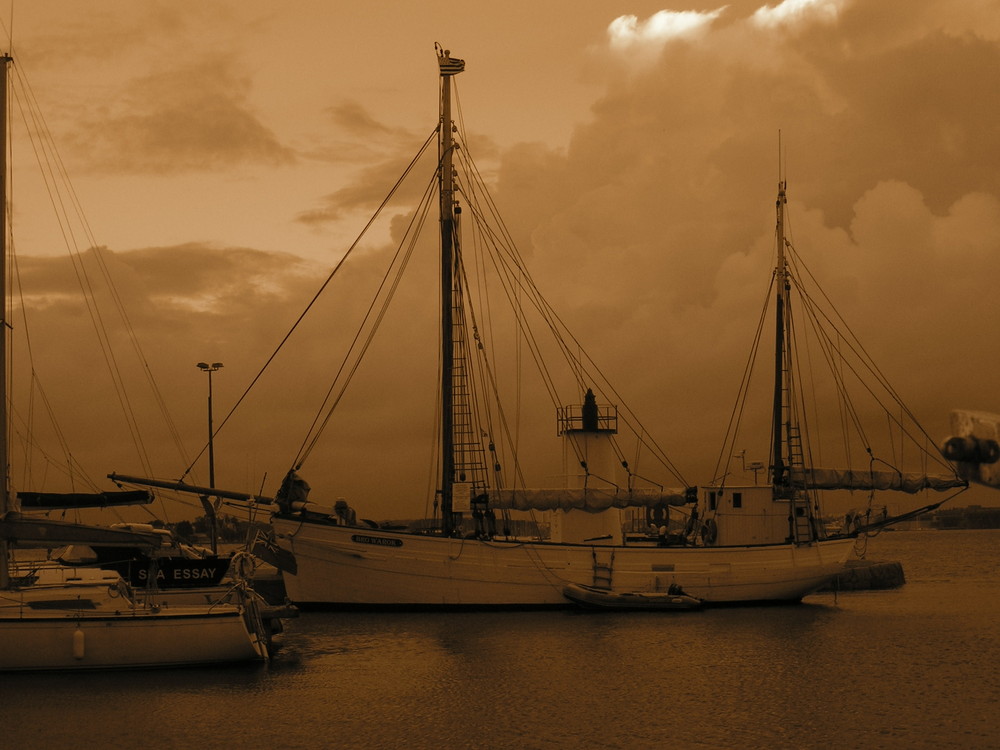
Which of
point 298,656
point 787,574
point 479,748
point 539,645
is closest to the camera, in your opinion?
point 479,748

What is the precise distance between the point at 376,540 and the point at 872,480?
24.3 meters

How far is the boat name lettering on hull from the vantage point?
43.3m

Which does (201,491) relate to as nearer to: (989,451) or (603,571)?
(603,571)

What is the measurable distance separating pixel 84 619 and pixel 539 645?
13983mm

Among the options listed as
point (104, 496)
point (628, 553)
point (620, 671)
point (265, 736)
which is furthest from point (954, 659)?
point (104, 496)

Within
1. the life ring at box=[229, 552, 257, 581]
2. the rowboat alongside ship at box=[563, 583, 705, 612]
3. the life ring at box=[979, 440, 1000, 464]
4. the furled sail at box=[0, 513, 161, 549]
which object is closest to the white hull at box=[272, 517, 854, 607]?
the rowboat alongside ship at box=[563, 583, 705, 612]

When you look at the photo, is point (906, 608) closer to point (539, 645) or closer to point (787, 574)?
point (787, 574)

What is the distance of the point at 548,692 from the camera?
1062 inches

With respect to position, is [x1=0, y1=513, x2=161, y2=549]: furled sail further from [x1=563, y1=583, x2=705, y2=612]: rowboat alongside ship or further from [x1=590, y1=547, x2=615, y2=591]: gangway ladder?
[x1=590, y1=547, x2=615, y2=591]: gangway ladder

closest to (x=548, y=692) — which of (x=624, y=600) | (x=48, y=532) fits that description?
(x=48, y=532)

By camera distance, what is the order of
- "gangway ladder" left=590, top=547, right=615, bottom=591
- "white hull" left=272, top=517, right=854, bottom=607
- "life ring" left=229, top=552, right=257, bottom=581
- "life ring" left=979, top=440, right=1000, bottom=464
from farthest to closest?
"gangway ladder" left=590, top=547, right=615, bottom=591
"white hull" left=272, top=517, right=854, bottom=607
"life ring" left=229, top=552, right=257, bottom=581
"life ring" left=979, top=440, right=1000, bottom=464

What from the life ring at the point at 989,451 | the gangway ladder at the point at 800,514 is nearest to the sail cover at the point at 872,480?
the gangway ladder at the point at 800,514

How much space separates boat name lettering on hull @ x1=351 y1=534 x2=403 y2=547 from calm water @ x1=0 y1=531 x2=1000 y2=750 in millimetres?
3581

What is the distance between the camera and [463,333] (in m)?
46.4
